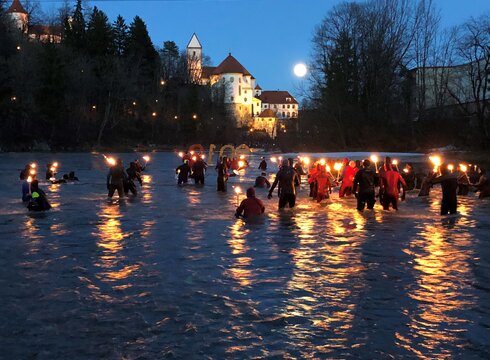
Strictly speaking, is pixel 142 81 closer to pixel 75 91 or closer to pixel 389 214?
pixel 75 91

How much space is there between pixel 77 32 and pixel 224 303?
106429 millimetres

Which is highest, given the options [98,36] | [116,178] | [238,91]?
[98,36]

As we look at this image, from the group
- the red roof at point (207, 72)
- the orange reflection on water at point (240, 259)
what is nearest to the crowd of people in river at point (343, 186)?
the orange reflection on water at point (240, 259)

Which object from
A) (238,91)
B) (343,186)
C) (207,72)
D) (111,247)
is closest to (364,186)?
(343,186)

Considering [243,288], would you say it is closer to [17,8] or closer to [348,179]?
[348,179]

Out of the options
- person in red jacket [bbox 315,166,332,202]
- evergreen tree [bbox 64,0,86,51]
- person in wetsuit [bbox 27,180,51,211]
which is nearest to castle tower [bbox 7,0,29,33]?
evergreen tree [bbox 64,0,86,51]

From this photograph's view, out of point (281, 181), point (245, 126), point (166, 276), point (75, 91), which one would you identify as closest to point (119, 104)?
point (75, 91)

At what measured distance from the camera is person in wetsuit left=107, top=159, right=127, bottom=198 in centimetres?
2028

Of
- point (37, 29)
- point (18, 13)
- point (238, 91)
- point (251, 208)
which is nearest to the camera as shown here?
point (251, 208)

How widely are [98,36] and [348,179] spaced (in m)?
91.7

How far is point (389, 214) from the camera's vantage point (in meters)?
17.0

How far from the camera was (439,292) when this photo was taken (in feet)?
26.3

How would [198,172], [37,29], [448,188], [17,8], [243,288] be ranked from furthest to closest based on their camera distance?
[17,8], [37,29], [198,172], [448,188], [243,288]

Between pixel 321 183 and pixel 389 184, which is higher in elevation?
pixel 389 184
